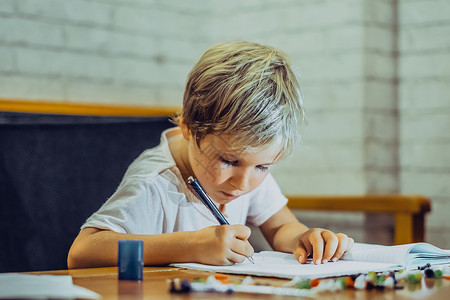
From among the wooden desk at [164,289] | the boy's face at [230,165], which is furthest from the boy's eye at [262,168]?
the wooden desk at [164,289]

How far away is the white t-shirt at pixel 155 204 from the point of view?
50.5 inches

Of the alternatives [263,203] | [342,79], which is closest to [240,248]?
[263,203]

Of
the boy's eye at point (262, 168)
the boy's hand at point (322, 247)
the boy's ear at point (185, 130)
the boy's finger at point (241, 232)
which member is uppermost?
the boy's ear at point (185, 130)

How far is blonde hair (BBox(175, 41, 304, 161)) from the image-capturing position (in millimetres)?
1229

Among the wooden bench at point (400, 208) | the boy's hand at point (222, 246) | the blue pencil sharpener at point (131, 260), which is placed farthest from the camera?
the wooden bench at point (400, 208)

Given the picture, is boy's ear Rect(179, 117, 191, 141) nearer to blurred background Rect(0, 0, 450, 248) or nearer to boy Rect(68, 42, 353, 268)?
boy Rect(68, 42, 353, 268)

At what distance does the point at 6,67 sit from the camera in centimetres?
208

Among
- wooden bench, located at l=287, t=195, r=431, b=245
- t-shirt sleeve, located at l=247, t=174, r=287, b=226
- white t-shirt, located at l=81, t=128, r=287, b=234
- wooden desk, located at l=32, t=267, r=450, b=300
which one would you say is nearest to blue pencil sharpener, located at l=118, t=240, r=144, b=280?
wooden desk, located at l=32, t=267, r=450, b=300

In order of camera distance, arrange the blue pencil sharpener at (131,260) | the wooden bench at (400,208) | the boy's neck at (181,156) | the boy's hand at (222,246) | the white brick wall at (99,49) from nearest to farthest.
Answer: the blue pencil sharpener at (131,260) < the boy's hand at (222,246) < the boy's neck at (181,156) < the wooden bench at (400,208) < the white brick wall at (99,49)

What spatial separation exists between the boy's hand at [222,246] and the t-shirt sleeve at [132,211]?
0.71 feet

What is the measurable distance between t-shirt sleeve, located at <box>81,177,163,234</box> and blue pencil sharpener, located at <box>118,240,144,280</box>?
0.31m

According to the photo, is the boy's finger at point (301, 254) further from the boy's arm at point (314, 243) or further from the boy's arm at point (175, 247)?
the boy's arm at point (175, 247)

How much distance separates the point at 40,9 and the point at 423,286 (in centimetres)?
164

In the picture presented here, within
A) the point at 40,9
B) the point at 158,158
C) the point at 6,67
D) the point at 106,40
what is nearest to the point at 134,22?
the point at 106,40
